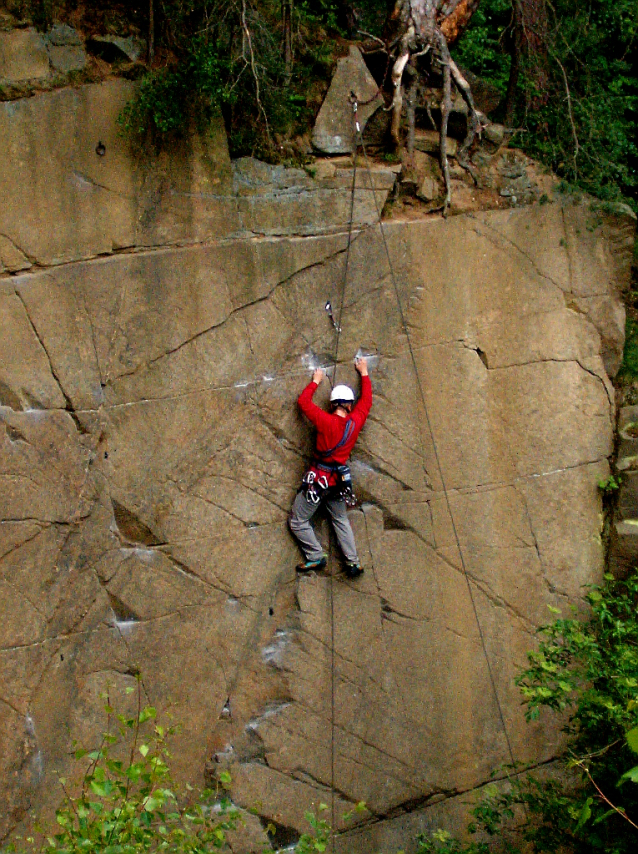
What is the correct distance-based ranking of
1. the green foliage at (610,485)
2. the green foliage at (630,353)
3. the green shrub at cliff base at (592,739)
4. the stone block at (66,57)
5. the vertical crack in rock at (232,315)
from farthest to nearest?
the green foliage at (630,353), the green foliage at (610,485), the vertical crack in rock at (232,315), the stone block at (66,57), the green shrub at cliff base at (592,739)

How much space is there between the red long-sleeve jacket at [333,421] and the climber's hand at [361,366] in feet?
0.21

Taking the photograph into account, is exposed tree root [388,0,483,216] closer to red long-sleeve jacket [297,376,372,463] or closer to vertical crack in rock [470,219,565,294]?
vertical crack in rock [470,219,565,294]

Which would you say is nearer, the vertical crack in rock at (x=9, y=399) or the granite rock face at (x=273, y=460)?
the vertical crack in rock at (x=9, y=399)

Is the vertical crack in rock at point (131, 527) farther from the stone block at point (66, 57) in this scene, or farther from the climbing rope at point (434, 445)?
the stone block at point (66, 57)

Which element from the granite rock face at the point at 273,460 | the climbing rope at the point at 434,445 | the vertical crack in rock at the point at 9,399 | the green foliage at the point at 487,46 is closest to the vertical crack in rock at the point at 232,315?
the granite rock face at the point at 273,460

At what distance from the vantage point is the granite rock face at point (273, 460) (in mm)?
7090

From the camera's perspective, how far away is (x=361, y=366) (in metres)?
7.65

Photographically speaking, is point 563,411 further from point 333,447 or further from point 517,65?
point 517,65

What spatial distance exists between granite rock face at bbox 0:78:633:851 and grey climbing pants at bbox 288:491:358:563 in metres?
0.13

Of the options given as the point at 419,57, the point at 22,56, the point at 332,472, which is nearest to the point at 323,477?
the point at 332,472

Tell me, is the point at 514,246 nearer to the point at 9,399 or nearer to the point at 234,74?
the point at 234,74

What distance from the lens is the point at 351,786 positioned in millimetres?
7887

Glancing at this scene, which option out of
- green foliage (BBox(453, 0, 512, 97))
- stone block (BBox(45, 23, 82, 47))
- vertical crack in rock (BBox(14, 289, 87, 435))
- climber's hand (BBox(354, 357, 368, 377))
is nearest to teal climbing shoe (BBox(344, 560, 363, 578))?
climber's hand (BBox(354, 357, 368, 377))

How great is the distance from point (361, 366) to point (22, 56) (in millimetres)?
3134
